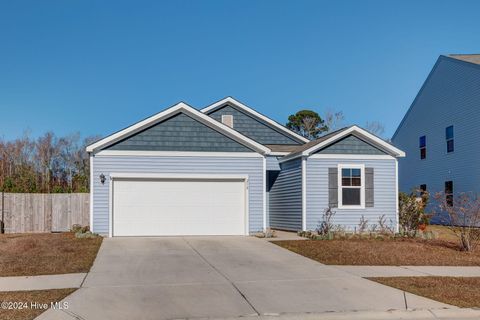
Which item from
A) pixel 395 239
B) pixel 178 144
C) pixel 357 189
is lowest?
pixel 395 239

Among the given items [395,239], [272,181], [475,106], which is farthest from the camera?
[475,106]

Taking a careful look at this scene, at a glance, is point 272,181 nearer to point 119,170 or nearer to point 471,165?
point 119,170

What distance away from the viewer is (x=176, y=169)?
753 inches

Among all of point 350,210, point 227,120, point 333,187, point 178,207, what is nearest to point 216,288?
point 178,207

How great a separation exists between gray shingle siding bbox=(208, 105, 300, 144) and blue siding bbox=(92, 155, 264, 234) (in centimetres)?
589

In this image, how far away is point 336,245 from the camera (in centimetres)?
1605

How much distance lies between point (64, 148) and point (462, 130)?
95.4ft

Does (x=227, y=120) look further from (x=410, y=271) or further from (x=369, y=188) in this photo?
(x=410, y=271)

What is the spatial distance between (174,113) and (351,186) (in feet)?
23.8

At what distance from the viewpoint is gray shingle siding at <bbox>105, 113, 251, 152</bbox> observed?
62.2 feet

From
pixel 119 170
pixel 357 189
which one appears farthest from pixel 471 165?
pixel 119 170

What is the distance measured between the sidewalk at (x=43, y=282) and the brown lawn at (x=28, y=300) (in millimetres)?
399

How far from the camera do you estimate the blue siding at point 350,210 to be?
64.4 ft

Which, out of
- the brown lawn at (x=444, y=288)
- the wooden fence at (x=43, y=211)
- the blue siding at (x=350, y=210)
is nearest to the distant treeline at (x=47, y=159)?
the wooden fence at (x=43, y=211)
